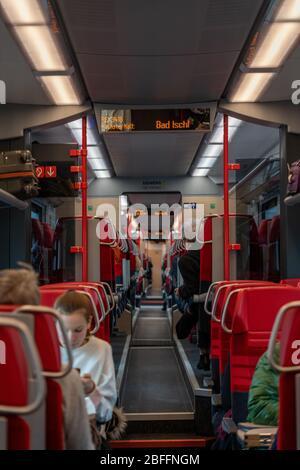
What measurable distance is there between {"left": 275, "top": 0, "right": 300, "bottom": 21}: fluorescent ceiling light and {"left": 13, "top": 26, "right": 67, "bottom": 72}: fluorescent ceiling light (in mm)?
1685

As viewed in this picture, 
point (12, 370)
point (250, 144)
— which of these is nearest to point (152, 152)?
point (250, 144)

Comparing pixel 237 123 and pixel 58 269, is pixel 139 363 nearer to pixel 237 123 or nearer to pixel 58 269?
pixel 58 269

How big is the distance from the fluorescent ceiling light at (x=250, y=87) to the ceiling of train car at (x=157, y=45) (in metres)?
0.16

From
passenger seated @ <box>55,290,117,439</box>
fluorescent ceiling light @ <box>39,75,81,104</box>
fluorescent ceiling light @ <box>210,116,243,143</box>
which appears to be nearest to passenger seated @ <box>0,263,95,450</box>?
passenger seated @ <box>55,290,117,439</box>

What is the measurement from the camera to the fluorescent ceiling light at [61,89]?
502cm

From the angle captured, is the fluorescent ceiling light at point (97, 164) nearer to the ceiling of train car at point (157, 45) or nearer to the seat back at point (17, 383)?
the ceiling of train car at point (157, 45)

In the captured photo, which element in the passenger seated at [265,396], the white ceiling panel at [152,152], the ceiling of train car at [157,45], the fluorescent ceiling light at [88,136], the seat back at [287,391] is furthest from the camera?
the fluorescent ceiling light at [88,136]

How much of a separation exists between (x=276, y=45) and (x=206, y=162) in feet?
14.9

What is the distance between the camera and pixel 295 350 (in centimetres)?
189

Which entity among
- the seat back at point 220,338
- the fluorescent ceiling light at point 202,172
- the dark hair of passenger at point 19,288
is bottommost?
the seat back at point 220,338

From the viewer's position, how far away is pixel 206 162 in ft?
29.1

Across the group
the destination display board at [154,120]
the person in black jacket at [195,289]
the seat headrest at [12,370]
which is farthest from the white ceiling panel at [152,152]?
the seat headrest at [12,370]

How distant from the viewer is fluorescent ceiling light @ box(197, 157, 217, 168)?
8.70m

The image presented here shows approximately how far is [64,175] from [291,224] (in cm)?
246
